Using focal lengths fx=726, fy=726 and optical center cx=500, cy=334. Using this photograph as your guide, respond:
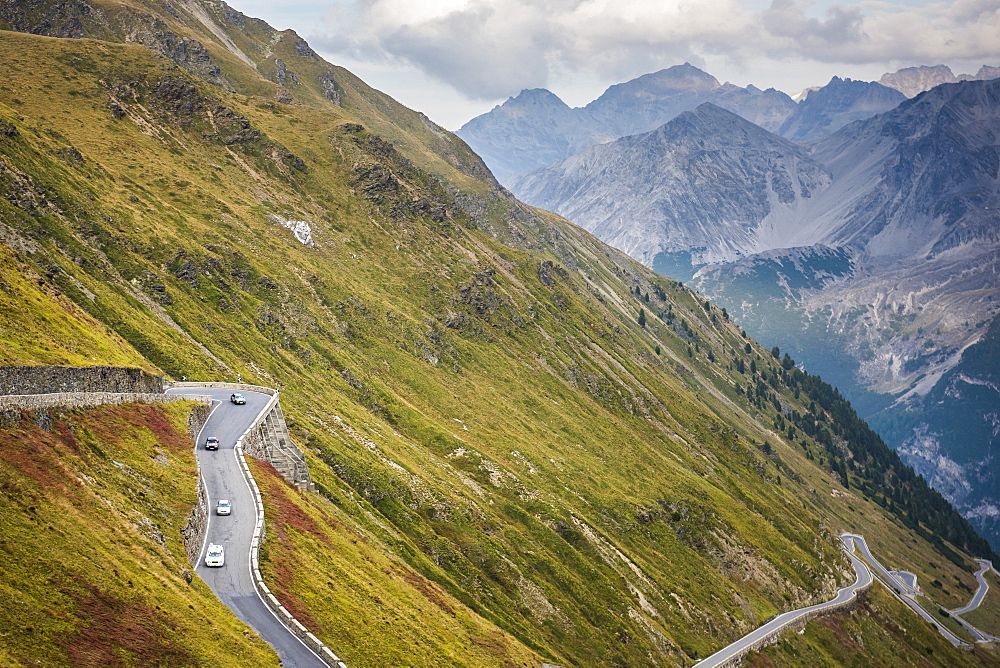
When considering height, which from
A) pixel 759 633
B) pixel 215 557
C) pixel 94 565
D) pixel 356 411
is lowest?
pixel 356 411

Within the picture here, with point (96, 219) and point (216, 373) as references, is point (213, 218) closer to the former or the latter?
point (96, 219)

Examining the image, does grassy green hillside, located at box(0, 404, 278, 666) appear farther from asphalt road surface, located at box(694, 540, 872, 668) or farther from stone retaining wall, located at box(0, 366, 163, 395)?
asphalt road surface, located at box(694, 540, 872, 668)

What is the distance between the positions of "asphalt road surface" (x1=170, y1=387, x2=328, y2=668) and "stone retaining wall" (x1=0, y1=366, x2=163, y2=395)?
8150mm

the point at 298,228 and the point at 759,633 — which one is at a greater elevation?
the point at 298,228

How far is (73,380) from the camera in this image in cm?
5278

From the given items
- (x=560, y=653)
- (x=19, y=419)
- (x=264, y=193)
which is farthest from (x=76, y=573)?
(x=264, y=193)

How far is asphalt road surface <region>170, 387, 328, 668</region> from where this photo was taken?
138 feet

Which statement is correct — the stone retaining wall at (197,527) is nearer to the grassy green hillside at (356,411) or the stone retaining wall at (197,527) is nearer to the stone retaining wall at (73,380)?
the grassy green hillside at (356,411)

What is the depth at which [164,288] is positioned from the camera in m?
119

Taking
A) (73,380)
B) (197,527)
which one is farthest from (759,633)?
(73,380)

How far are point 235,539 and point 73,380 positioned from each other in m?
16.6

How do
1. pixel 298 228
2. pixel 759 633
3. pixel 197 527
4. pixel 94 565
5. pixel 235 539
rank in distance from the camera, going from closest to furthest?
pixel 94 565 → pixel 197 527 → pixel 235 539 → pixel 759 633 → pixel 298 228

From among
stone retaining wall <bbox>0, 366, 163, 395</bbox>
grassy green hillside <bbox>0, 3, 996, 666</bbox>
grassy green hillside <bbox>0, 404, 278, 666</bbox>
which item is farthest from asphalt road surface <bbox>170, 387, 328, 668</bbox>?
stone retaining wall <bbox>0, 366, 163, 395</bbox>

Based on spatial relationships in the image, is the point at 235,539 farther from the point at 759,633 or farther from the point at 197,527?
the point at 759,633
